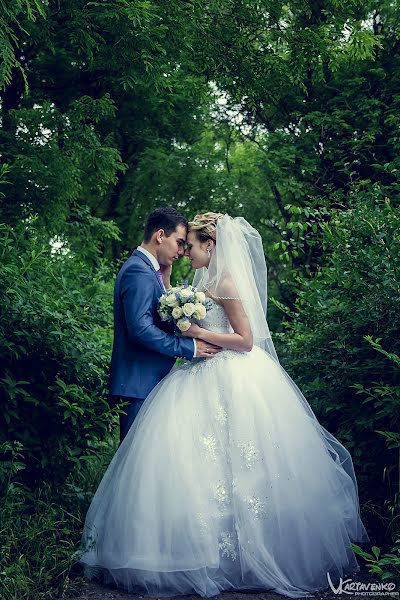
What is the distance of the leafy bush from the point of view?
541cm

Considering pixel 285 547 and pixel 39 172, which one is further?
pixel 39 172

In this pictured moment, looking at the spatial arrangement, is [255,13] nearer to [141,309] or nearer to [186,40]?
[186,40]

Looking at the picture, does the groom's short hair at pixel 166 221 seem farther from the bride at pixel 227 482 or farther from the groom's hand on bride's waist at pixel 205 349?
the groom's hand on bride's waist at pixel 205 349

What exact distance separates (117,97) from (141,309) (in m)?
8.47

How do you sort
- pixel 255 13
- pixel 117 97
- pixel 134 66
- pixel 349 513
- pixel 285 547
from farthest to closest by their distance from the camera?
pixel 117 97 < pixel 255 13 < pixel 134 66 < pixel 349 513 < pixel 285 547

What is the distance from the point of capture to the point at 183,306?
509cm

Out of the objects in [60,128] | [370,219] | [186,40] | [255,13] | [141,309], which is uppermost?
[255,13]

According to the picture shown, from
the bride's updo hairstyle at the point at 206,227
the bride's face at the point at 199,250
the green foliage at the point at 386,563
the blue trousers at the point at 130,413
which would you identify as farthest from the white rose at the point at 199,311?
the green foliage at the point at 386,563

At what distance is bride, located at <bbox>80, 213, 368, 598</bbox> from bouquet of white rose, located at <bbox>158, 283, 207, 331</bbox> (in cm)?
17


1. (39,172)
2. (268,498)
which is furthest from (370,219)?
(39,172)

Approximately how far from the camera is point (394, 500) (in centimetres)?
536

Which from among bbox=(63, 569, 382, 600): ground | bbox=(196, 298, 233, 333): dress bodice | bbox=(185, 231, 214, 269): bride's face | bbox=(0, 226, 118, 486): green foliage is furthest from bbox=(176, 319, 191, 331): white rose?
→ bbox=(63, 569, 382, 600): ground

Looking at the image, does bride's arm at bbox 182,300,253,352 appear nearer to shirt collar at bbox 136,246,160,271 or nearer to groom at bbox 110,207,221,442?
groom at bbox 110,207,221,442
